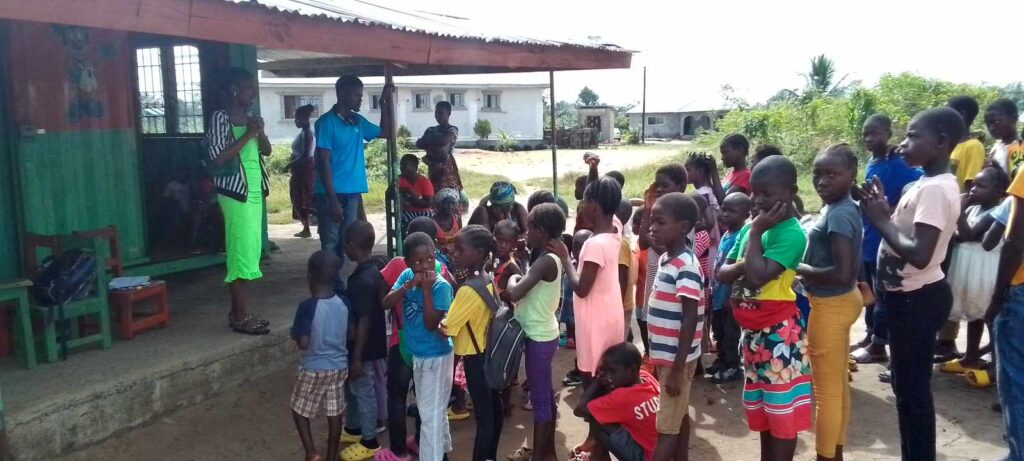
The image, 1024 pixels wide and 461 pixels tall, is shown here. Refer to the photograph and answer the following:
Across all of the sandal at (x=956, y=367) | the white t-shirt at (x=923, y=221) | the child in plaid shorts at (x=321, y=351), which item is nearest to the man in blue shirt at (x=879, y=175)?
the sandal at (x=956, y=367)

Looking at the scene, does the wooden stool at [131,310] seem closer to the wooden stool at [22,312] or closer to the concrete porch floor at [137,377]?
the concrete porch floor at [137,377]

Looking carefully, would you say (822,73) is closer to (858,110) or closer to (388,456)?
(858,110)

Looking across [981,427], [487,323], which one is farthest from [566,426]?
[981,427]

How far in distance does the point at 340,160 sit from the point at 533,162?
77.7 ft

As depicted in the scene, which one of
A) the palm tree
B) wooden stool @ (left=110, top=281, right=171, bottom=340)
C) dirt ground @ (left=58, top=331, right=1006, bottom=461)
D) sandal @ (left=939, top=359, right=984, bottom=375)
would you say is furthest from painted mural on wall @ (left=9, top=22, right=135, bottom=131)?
the palm tree

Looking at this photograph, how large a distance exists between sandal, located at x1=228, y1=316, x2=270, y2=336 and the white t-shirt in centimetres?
362

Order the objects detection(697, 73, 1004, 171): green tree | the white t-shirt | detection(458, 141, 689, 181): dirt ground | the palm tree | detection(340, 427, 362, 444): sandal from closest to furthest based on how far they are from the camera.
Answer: the white t-shirt, detection(340, 427, 362, 444): sandal, detection(697, 73, 1004, 171): green tree, detection(458, 141, 689, 181): dirt ground, the palm tree

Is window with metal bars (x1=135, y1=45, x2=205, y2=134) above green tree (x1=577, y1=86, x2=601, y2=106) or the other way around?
the other way around

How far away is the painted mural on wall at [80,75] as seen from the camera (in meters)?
5.61

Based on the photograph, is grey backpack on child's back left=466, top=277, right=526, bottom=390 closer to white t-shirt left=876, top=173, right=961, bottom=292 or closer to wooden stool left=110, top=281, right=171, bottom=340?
white t-shirt left=876, top=173, right=961, bottom=292

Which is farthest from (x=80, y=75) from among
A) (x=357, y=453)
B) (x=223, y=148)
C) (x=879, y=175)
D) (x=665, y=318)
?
(x=879, y=175)

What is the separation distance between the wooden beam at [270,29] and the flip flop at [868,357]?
Answer: 11.1 feet

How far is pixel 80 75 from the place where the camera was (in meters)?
5.73

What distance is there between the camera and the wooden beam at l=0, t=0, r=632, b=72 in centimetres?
318
